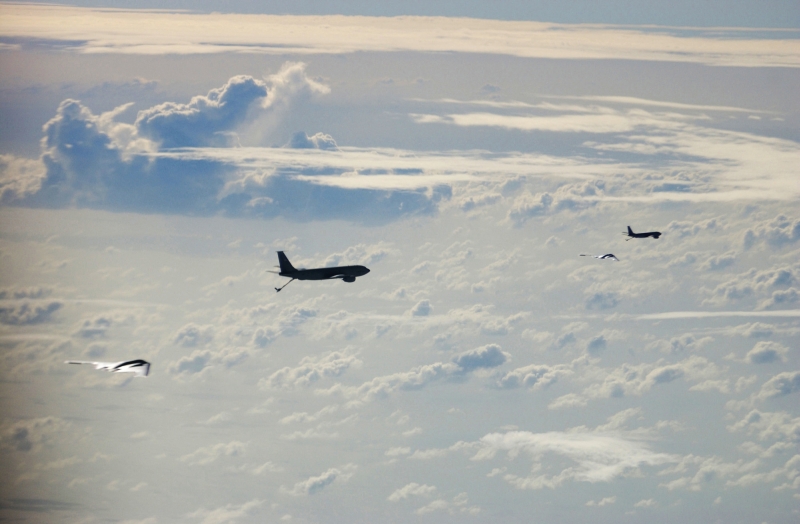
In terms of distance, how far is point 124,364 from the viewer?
125 m
